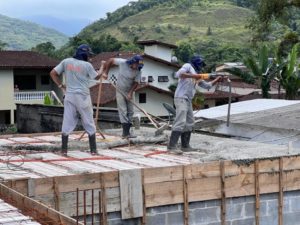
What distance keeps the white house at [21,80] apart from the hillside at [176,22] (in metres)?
44.0

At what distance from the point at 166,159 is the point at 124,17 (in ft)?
304

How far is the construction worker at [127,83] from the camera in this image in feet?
36.3

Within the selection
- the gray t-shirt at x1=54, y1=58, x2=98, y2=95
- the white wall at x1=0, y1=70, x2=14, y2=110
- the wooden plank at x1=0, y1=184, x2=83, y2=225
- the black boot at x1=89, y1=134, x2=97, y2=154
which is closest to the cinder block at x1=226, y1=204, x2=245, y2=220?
the black boot at x1=89, y1=134, x2=97, y2=154

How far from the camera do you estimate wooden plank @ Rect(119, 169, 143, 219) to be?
26.5 ft

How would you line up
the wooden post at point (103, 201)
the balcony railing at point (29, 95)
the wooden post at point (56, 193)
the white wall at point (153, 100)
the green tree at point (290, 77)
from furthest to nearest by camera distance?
the balcony railing at point (29, 95) → the white wall at point (153, 100) → the green tree at point (290, 77) → the wooden post at point (103, 201) → the wooden post at point (56, 193)

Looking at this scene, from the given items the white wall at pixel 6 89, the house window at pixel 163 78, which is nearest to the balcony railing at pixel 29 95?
the white wall at pixel 6 89

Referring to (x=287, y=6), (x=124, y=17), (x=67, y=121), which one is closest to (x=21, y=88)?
(x=287, y=6)

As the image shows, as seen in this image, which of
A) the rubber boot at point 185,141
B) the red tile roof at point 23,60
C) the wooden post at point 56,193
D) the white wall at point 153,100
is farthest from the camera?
the white wall at point 153,100

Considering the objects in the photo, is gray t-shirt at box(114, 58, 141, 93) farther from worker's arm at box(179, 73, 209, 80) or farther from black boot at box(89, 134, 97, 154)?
black boot at box(89, 134, 97, 154)

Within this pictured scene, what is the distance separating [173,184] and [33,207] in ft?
8.42

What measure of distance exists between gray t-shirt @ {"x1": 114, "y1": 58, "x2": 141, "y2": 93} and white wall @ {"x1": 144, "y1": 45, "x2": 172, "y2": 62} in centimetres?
2828

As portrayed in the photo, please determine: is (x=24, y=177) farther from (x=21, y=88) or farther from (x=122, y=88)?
(x=21, y=88)

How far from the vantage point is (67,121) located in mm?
9625

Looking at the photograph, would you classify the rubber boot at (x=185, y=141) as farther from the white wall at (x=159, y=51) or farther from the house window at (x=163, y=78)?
the white wall at (x=159, y=51)
